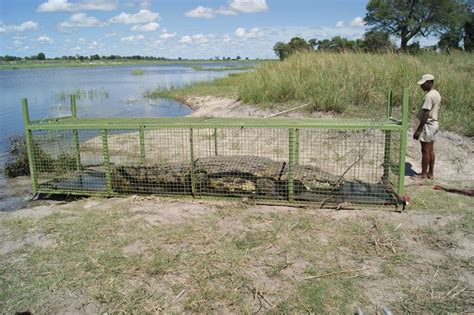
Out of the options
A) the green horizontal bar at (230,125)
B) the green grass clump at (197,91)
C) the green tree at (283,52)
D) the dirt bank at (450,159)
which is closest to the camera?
the green horizontal bar at (230,125)

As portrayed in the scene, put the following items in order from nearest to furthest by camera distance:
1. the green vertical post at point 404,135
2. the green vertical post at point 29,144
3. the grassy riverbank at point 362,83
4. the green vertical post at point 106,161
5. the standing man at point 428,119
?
the green vertical post at point 404,135, the green vertical post at point 106,161, the green vertical post at point 29,144, the standing man at point 428,119, the grassy riverbank at point 362,83

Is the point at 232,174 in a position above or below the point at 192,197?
above

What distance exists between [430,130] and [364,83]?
205 inches

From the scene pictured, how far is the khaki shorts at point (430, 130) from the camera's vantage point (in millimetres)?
7070

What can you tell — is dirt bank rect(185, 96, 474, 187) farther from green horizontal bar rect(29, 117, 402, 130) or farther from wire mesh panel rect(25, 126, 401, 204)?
green horizontal bar rect(29, 117, 402, 130)

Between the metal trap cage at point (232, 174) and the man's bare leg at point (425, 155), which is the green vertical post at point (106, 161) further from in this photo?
the man's bare leg at point (425, 155)

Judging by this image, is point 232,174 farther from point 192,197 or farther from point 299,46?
point 299,46

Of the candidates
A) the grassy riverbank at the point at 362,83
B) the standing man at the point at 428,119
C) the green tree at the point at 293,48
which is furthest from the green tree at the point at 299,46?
the standing man at the point at 428,119

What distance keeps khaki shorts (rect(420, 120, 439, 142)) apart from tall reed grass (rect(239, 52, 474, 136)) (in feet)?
10.4

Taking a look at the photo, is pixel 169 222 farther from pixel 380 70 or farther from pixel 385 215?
pixel 380 70

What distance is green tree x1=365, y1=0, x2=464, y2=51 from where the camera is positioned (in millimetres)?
31984

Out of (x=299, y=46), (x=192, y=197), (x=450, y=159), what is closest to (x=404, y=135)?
(x=192, y=197)

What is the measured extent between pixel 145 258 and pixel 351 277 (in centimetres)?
216

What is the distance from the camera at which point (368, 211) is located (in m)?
5.77
